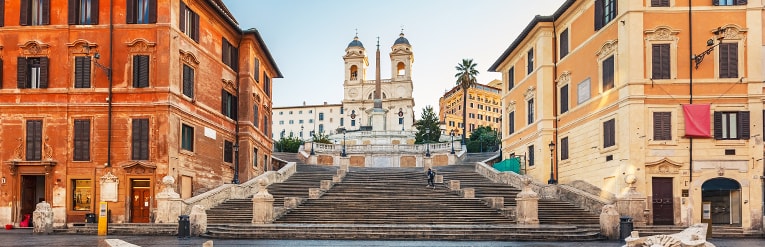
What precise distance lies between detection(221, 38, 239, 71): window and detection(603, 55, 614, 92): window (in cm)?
1989

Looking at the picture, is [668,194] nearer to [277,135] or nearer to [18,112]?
[18,112]

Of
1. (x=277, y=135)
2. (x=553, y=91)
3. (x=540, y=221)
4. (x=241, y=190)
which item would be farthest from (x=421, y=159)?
(x=277, y=135)

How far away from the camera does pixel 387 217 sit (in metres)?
26.4

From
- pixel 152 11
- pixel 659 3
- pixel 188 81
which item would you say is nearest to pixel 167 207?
pixel 188 81

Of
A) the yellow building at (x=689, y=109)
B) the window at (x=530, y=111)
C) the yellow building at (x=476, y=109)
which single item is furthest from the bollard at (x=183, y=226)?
the yellow building at (x=476, y=109)

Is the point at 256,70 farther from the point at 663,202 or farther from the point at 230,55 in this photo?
the point at 663,202

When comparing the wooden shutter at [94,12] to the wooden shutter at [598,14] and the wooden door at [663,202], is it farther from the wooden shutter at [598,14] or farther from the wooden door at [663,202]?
the wooden door at [663,202]

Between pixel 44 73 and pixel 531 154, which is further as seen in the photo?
pixel 531 154

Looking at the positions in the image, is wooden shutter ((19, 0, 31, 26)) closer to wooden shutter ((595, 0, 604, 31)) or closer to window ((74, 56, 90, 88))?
window ((74, 56, 90, 88))

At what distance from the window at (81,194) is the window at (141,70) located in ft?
15.8

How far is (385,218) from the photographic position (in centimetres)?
2628

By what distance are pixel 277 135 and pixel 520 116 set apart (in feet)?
359

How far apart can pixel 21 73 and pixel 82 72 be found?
2842 mm

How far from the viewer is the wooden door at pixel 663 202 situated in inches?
1029
